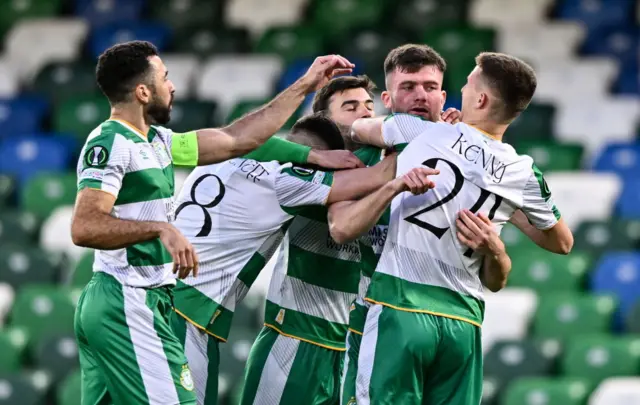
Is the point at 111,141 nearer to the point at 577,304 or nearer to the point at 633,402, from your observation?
the point at 633,402

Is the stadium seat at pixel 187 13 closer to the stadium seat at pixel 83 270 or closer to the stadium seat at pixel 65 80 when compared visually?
the stadium seat at pixel 65 80

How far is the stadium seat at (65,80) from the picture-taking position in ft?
45.1

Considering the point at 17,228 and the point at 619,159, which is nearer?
the point at 619,159

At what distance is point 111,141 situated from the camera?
5.61 metres

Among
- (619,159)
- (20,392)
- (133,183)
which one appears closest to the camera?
(133,183)

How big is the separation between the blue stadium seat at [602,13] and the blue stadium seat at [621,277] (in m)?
3.64

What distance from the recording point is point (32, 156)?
42.1 ft

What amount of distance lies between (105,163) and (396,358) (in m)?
1.37

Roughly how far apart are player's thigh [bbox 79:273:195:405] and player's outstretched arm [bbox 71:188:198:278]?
0.97 ft

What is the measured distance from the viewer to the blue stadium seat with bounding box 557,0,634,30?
44.4 ft

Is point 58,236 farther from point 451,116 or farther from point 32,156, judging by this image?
point 451,116

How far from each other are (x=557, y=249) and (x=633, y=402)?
129 inches

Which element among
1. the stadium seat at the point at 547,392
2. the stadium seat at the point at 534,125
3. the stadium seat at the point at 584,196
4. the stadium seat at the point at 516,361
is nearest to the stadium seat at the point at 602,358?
the stadium seat at the point at 516,361

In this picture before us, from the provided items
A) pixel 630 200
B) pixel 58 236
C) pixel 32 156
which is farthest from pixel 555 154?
pixel 32 156
